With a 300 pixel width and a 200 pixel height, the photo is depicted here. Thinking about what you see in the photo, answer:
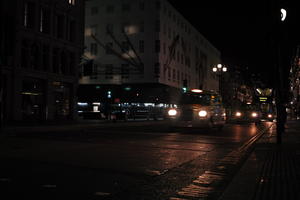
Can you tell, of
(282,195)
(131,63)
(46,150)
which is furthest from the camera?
(131,63)

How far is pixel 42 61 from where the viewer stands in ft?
118

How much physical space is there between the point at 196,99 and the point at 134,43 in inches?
1584

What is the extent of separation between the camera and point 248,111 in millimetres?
42781

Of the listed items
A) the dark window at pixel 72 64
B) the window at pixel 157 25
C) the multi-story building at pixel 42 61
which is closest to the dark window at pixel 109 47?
the window at pixel 157 25

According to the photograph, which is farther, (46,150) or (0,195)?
(46,150)

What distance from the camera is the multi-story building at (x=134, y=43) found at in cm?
6050

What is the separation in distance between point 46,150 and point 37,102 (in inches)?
998

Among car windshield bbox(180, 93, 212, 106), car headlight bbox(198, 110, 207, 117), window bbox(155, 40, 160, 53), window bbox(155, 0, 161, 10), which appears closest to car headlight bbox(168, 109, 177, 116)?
car windshield bbox(180, 93, 212, 106)

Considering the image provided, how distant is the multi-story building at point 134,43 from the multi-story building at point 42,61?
686 inches

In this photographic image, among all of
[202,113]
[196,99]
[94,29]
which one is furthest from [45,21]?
[94,29]

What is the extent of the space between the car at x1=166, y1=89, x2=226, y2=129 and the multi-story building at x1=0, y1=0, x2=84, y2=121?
14918 mm

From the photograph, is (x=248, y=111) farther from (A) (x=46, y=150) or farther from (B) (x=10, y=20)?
(A) (x=46, y=150)

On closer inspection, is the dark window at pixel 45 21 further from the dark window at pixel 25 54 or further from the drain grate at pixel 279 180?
the drain grate at pixel 279 180

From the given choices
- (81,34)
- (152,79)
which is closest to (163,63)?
(152,79)
